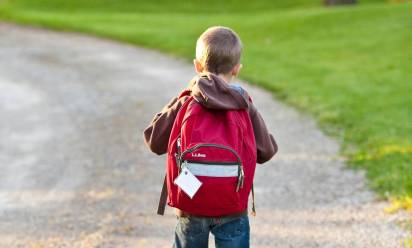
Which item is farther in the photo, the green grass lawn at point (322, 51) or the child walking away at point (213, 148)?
the green grass lawn at point (322, 51)

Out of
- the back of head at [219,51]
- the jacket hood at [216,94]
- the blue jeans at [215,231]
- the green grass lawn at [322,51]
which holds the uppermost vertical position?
the back of head at [219,51]

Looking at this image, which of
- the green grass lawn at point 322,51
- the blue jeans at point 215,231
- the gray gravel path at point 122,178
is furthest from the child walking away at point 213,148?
the green grass lawn at point 322,51

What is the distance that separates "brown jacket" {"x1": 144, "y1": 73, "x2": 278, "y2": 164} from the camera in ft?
10.4

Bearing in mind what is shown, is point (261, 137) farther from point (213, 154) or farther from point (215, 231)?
point (215, 231)

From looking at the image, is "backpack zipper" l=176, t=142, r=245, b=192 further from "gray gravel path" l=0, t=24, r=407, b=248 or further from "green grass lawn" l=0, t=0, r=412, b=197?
"green grass lawn" l=0, t=0, r=412, b=197

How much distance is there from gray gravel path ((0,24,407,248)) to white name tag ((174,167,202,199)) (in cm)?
186

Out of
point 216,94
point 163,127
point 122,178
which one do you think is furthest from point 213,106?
point 122,178

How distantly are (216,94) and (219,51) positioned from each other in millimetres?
200

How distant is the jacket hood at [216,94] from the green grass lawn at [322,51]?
306cm

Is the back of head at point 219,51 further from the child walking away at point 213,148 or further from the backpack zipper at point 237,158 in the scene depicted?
the backpack zipper at point 237,158

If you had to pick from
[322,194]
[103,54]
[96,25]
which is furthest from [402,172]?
[96,25]

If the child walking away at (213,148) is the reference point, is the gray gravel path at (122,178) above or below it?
below

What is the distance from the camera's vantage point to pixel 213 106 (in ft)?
10.4

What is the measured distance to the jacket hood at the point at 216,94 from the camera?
316cm
